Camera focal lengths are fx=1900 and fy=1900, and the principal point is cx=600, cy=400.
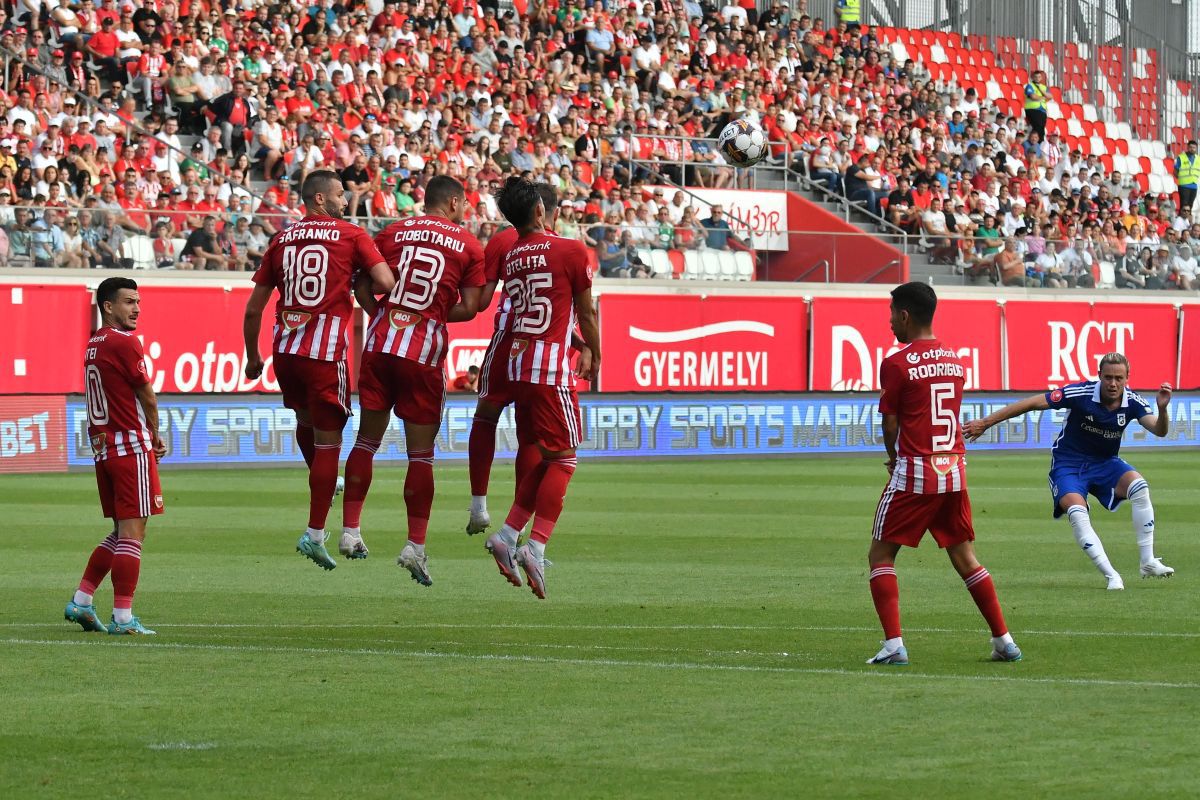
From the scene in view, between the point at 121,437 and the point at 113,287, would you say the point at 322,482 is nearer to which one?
the point at 121,437

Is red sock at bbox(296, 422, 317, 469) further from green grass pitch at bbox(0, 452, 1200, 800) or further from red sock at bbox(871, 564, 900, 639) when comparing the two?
red sock at bbox(871, 564, 900, 639)

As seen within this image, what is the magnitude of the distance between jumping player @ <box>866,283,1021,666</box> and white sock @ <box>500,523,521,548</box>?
2.39 meters

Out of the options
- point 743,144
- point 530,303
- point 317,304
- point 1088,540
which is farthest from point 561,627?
point 743,144

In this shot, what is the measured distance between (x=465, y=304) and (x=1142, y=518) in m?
5.85

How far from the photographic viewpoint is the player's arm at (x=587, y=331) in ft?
36.9

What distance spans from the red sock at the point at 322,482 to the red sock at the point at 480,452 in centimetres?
86

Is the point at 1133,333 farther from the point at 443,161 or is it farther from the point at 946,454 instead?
the point at 946,454

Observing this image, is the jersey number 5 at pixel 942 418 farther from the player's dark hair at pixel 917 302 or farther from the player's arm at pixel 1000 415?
the player's arm at pixel 1000 415

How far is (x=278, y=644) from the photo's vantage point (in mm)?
10578

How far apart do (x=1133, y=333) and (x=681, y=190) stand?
10.3m

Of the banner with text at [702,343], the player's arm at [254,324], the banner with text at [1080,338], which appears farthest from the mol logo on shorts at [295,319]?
the banner with text at [1080,338]

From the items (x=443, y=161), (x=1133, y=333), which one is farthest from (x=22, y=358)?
(x=1133, y=333)

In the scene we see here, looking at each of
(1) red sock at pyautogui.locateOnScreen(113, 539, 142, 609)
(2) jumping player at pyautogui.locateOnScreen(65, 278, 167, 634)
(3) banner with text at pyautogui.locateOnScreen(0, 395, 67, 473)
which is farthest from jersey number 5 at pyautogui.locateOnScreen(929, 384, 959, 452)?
(3) banner with text at pyautogui.locateOnScreen(0, 395, 67, 473)

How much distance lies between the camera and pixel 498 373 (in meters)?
11.5
